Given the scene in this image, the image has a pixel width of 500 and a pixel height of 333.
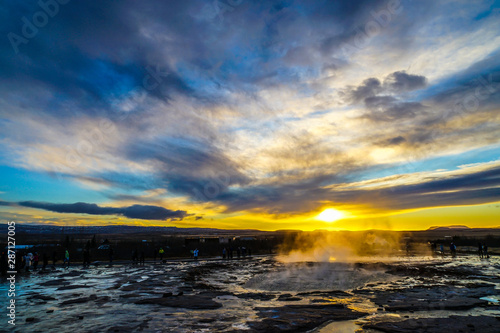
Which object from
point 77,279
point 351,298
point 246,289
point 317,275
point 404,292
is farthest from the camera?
point 317,275

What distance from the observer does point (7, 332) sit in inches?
392

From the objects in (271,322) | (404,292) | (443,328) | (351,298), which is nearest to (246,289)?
(351,298)

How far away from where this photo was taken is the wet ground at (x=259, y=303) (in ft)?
35.6

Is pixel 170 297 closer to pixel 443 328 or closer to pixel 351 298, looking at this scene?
pixel 351 298

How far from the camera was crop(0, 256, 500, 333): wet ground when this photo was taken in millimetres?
10838

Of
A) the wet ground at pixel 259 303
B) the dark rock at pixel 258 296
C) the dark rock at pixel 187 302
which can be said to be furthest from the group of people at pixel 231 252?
the dark rock at pixel 187 302

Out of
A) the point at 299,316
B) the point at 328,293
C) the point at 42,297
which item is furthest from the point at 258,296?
the point at 42,297

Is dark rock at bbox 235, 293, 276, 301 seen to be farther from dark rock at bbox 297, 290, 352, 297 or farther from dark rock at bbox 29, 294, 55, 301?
dark rock at bbox 29, 294, 55, 301

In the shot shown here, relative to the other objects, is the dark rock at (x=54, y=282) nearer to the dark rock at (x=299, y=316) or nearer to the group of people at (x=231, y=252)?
the dark rock at (x=299, y=316)

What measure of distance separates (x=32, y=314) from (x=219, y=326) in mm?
8365

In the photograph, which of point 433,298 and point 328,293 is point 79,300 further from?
point 433,298

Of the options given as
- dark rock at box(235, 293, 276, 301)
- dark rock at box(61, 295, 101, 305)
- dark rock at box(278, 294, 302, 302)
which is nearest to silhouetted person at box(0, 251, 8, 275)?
dark rock at box(61, 295, 101, 305)

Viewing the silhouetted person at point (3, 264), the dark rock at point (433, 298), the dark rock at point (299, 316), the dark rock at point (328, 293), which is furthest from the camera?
the silhouetted person at point (3, 264)

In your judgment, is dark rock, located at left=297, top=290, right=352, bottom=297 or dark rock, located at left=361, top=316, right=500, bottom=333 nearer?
dark rock, located at left=361, top=316, right=500, bottom=333
